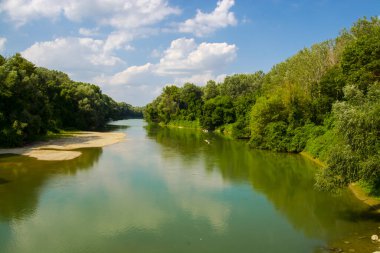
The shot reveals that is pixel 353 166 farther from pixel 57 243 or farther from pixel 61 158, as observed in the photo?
pixel 61 158

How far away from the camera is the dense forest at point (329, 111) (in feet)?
75.7

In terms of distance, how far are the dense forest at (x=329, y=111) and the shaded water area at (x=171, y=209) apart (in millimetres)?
3698

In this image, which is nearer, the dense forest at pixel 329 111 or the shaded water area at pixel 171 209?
the shaded water area at pixel 171 209

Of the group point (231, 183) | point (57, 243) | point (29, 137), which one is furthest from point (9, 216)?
point (29, 137)

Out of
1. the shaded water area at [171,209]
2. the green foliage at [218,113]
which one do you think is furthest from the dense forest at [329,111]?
the shaded water area at [171,209]

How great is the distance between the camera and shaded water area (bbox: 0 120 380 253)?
21.5m

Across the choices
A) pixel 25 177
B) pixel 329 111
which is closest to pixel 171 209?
pixel 25 177

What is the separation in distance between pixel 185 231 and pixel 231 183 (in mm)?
14545

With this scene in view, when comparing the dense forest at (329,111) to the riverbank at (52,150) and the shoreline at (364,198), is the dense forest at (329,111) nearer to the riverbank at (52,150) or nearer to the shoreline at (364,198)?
the shoreline at (364,198)

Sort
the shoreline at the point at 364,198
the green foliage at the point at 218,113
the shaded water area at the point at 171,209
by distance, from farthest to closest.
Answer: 1. the green foliage at the point at 218,113
2. the shoreline at the point at 364,198
3. the shaded water area at the point at 171,209

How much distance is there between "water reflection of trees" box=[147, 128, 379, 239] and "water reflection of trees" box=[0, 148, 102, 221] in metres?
14.3

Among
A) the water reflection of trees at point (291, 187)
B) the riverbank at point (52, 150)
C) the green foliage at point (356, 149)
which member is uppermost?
the green foliage at point (356, 149)

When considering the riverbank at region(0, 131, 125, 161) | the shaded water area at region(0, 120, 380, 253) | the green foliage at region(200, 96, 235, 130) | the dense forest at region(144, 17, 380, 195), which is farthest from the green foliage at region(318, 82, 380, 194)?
the green foliage at region(200, 96, 235, 130)

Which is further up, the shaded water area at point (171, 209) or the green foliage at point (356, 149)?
the green foliage at point (356, 149)
